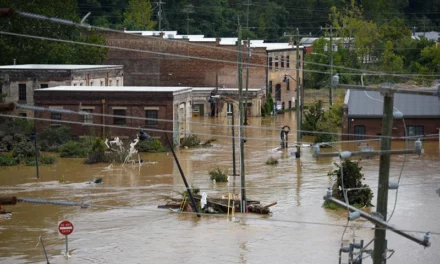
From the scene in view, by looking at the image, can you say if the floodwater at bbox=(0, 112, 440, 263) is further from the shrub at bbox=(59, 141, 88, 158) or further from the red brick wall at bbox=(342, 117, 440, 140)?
the red brick wall at bbox=(342, 117, 440, 140)

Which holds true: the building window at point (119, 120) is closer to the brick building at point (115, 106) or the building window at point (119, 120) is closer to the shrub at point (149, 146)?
the brick building at point (115, 106)

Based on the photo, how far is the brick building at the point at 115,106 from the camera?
51.5m

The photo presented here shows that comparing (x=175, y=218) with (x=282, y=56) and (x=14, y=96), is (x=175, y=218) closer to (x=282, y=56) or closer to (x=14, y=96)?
(x=14, y=96)

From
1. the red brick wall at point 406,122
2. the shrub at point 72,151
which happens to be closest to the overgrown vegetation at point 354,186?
the shrub at point 72,151

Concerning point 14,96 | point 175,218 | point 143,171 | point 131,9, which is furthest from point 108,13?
point 175,218

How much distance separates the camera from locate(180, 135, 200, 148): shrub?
171 feet

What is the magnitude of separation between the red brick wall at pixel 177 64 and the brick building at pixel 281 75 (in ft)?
4.84

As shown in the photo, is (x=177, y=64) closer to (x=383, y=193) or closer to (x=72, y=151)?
(x=72, y=151)

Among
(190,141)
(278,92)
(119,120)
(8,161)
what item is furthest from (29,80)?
(278,92)

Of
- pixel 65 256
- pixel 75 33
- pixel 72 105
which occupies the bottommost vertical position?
pixel 65 256

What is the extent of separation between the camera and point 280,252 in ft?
92.9

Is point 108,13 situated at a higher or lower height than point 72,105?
higher

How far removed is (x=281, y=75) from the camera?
74.4 metres

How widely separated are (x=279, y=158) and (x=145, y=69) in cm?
2658
